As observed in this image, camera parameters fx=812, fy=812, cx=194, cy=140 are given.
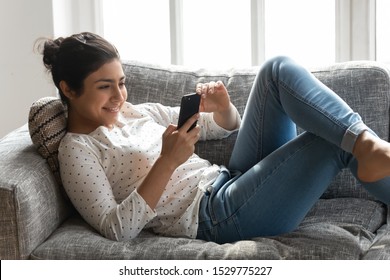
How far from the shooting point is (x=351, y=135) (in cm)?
199

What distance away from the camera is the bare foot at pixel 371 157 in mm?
1937

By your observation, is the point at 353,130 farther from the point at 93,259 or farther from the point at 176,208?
the point at 93,259

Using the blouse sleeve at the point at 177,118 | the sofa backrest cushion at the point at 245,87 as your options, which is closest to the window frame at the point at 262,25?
the sofa backrest cushion at the point at 245,87

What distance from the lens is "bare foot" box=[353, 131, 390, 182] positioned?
76.2 inches

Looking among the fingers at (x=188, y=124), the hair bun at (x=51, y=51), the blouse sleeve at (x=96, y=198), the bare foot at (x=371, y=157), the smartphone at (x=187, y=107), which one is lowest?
the blouse sleeve at (x=96, y=198)

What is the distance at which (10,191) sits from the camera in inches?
79.3

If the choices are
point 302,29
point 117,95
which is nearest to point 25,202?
point 117,95

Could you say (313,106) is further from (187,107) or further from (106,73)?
(106,73)

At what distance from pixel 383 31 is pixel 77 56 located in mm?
1399

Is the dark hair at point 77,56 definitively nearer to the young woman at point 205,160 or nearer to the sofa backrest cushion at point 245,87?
the young woman at point 205,160

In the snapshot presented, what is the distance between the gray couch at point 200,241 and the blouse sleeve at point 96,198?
0.12 feet

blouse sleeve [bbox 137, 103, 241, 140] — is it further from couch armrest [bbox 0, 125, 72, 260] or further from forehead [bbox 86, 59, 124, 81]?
couch armrest [bbox 0, 125, 72, 260]

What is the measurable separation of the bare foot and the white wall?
1.53 m
